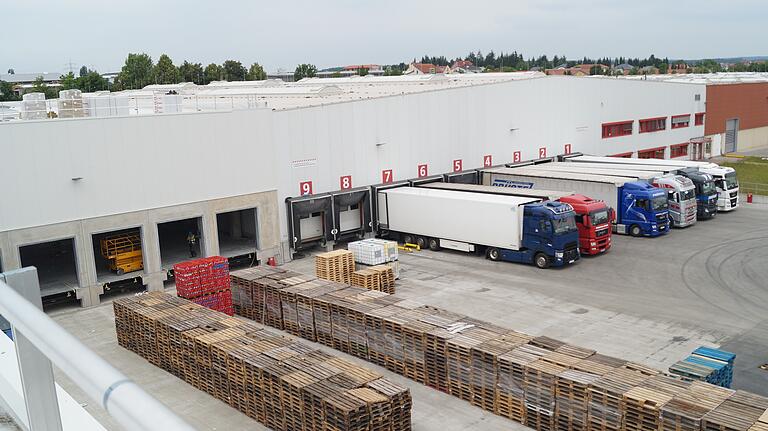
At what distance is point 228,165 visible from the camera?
28203mm

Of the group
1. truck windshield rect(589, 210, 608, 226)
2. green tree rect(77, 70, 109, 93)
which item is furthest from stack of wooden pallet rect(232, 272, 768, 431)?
green tree rect(77, 70, 109, 93)

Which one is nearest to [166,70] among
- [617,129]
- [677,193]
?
[617,129]

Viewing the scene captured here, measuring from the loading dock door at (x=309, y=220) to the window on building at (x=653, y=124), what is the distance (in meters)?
28.4

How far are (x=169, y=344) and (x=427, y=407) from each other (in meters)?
6.81

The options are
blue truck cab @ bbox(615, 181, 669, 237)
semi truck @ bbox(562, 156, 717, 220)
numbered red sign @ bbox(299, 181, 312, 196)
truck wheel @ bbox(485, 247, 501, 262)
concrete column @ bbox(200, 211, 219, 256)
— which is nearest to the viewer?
concrete column @ bbox(200, 211, 219, 256)

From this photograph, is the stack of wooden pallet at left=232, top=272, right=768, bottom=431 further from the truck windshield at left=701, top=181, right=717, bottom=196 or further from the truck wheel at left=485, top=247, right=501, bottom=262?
the truck windshield at left=701, top=181, right=717, bottom=196

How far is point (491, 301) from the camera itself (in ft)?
76.1

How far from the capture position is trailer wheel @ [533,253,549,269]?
89.4 feet

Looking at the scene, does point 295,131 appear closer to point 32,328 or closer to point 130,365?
point 130,365

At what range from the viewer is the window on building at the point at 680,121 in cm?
5319

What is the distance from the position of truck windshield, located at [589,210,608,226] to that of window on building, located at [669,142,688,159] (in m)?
27.2

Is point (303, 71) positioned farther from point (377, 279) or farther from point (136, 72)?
point (377, 279)

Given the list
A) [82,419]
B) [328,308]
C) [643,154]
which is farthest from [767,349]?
[643,154]

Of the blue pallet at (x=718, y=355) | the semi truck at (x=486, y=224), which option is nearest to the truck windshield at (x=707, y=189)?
the semi truck at (x=486, y=224)
